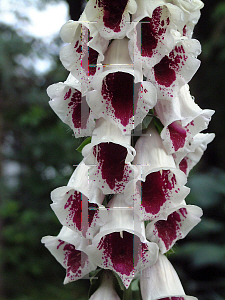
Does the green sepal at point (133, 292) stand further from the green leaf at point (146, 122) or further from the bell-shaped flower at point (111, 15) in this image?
the bell-shaped flower at point (111, 15)

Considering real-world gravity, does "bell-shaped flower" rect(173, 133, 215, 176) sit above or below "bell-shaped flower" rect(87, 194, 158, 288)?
above

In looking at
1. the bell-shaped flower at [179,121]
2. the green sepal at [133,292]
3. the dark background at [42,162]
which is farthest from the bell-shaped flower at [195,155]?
Result: the dark background at [42,162]

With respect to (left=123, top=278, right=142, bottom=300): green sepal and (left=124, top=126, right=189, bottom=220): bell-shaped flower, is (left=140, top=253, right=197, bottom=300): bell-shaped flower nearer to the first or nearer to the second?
(left=123, top=278, right=142, bottom=300): green sepal

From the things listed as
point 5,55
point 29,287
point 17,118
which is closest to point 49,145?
point 17,118

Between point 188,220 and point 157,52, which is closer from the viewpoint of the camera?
point 157,52

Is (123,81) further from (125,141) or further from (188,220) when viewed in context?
(188,220)

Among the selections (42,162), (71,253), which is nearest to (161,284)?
(71,253)

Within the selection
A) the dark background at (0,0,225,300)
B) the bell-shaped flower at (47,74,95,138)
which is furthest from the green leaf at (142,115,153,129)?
the dark background at (0,0,225,300)
